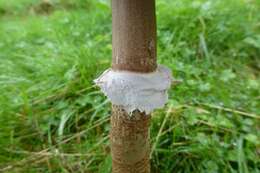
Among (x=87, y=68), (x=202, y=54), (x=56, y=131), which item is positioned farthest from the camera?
(x=202, y=54)

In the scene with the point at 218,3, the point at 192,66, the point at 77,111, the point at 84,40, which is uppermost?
the point at 218,3

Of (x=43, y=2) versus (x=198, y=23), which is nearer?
(x=198, y=23)

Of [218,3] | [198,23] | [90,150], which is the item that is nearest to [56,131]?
[90,150]

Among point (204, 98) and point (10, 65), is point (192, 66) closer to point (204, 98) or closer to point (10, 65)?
point (204, 98)

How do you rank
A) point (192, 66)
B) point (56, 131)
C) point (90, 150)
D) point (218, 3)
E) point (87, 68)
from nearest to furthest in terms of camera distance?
point (90, 150) → point (56, 131) → point (87, 68) → point (192, 66) → point (218, 3)

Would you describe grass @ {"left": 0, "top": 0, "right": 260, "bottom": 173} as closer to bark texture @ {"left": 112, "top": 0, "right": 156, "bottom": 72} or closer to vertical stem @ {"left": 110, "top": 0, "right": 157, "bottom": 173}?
vertical stem @ {"left": 110, "top": 0, "right": 157, "bottom": 173}

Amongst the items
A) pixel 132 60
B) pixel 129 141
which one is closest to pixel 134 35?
pixel 132 60

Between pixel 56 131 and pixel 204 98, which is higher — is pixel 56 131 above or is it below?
below

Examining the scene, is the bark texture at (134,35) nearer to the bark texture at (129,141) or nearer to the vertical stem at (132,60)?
the vertical stem at (132,60)

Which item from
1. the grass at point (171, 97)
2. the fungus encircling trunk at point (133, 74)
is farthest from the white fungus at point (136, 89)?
the grass at point (171, 97)
